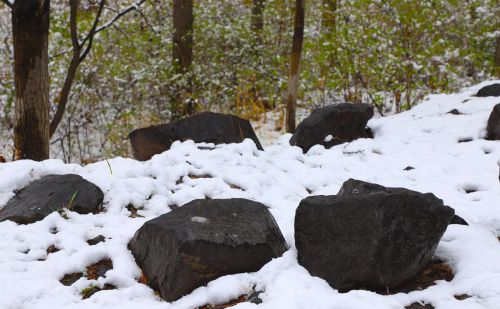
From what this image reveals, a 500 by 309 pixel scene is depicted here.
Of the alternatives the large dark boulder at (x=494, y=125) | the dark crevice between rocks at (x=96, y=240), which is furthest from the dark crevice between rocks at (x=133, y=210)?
the large dark boulder at (x=494, y=125)

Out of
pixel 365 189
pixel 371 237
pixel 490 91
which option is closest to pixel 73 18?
pixel 365 189

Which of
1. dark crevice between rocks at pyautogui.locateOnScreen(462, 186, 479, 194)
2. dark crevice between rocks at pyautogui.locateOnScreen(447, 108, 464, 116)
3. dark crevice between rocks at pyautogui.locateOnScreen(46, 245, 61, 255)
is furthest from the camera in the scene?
dark crevice between rocks at pyautogui.locateOnScreen(447, 108, 464, 116)

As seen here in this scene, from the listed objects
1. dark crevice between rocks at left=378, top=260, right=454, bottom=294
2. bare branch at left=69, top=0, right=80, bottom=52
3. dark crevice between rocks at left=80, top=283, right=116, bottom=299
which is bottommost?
dark crevice between rocks at left=80, top=283, right=116, bottom=299

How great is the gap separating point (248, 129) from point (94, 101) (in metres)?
5.21

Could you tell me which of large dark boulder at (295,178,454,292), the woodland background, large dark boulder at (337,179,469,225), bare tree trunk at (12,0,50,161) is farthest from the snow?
the woodland background

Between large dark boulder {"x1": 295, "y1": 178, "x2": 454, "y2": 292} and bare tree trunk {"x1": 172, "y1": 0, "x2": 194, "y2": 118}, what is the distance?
7452 mm

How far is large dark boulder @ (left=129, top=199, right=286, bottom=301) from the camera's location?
300 cm

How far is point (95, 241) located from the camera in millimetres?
3670

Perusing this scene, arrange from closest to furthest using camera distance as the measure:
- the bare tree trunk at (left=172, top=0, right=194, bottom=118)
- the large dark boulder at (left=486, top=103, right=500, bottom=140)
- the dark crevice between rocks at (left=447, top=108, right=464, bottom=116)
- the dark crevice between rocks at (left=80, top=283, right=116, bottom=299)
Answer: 1. the dark crevice between rocks at (left=80, top=283, right=116, bottom=299)
2. the large dark boulder at (left=486, top=103, right=500, bottom=140)
3. the dark crevice between rocks at (left=447, top=108, right=464, bottom=116)
4. the bare tree trunk at (left=172, top=0, right=194, bottom=118)

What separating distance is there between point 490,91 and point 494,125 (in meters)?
1.97

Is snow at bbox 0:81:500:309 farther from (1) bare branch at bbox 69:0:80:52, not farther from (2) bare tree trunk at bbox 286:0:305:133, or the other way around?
(1) bare branch at bbox 69:0:80:52

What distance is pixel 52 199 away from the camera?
4004 millimetres

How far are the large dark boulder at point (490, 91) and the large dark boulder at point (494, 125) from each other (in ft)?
5.97

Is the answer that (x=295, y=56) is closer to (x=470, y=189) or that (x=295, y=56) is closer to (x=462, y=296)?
(x=470, y=189)
